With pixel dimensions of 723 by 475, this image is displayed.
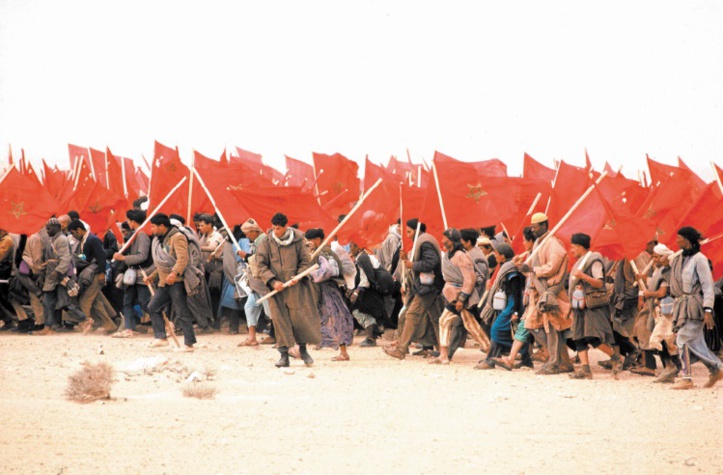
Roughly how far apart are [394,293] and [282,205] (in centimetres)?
237

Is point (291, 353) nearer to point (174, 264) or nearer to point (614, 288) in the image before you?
point (174, 264)

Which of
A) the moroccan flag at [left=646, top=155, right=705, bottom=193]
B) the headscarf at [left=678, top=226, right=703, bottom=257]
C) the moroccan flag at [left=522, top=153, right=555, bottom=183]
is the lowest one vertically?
the headscarf at [left=678, top=226, right=703, bottom=257]

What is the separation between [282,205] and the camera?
14148mm

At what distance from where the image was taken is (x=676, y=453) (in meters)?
7.56

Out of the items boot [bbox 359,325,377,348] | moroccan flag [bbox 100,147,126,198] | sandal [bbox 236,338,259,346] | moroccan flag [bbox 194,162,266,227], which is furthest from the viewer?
Answer: moroccan flag [bbox 100,147,126,198]

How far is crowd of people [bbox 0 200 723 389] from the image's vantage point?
1138cm

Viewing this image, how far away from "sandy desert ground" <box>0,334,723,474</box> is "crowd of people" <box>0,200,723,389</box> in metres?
0.54

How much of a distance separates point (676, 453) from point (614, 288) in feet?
16.1

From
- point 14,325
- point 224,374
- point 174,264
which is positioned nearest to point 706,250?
point 224,374

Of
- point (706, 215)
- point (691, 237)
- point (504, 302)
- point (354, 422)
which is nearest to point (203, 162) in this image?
point (504, 302)

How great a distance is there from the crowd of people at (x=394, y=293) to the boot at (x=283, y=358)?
0.02 m

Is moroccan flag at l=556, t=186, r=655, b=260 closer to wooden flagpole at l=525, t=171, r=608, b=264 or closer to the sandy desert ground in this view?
wooden flagpole at l=525, t=171, r=608, b=264

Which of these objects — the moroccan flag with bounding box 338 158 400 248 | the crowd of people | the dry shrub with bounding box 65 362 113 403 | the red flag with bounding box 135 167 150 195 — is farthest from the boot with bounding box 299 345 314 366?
the red flag with bounding box 135 167 150 195

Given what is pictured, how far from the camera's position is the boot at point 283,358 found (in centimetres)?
1223
